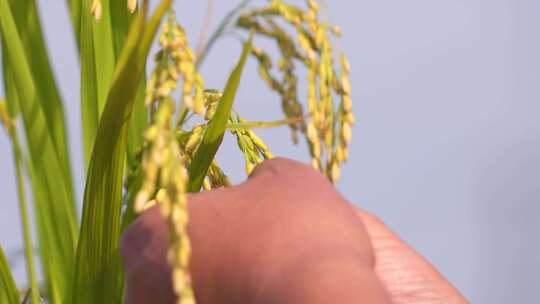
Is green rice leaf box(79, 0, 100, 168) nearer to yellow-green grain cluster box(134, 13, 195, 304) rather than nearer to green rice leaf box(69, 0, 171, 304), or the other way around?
green rice leaf box(69, 0, 171, 304)

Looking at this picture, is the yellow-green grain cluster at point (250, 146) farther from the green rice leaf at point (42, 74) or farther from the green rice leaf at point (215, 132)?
the green rice leaf at point (42, 74)

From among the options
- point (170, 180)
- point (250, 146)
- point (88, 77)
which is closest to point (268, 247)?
point (170, 180)

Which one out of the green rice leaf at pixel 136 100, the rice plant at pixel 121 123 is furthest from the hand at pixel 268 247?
the green rice leaf at pixel 136 100

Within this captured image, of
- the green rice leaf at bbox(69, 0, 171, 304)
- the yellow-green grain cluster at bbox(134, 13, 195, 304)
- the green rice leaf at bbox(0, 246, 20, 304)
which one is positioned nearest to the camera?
the yellow-green grain cluster at bbox(134, 13, 195, 304)

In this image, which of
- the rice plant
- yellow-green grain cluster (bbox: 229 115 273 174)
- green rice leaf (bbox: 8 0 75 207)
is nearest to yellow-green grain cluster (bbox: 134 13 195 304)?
the rice plant

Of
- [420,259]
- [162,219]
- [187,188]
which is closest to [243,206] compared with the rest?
[162,219]

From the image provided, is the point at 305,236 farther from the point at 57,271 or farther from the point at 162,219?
the point at 57,271

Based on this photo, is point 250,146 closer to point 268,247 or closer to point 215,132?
point 215,132

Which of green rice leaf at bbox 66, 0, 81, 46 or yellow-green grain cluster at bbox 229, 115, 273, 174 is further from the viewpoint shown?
green rice leaf at bbox 66, 0, 81, 46
